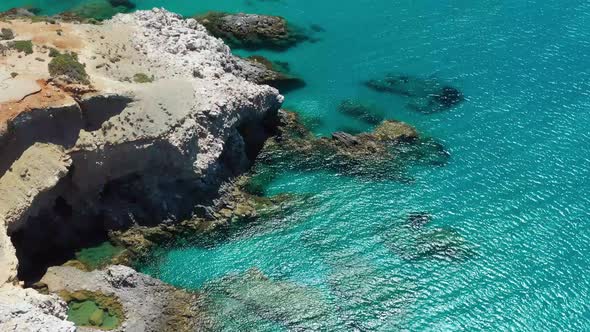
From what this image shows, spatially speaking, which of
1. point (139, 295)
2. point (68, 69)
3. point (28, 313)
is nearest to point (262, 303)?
point (139, 295)

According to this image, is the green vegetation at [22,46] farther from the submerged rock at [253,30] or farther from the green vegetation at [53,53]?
the submerged rock at [253,30]

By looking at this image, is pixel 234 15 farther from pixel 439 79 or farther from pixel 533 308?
pixel 533 308

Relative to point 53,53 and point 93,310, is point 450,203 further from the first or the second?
point 53,53

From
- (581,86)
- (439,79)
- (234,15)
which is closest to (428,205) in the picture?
(439,79)

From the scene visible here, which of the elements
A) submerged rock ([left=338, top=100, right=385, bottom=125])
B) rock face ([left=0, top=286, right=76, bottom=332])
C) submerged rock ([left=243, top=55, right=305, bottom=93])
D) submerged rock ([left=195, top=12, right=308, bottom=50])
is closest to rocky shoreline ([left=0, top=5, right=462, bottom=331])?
rock face ([left=0, top=286, right=76, bottom=332])

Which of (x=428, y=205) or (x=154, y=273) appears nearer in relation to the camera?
(x=154, y=273)

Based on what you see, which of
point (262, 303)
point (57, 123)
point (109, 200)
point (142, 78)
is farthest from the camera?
point (142, 78)

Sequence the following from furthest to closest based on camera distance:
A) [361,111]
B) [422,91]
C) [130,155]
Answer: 1. [422,91]
2. [361,111]
3. [130,155]
